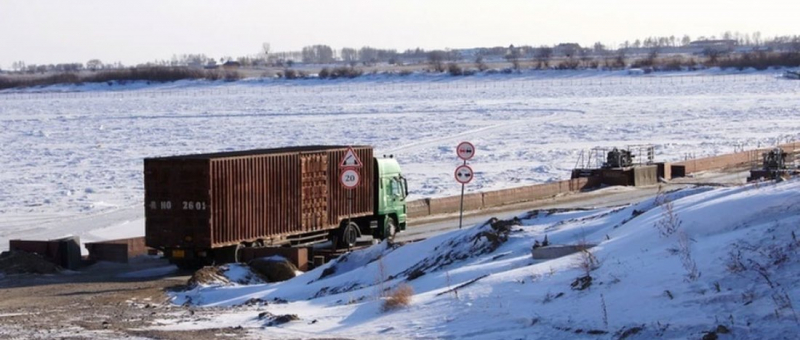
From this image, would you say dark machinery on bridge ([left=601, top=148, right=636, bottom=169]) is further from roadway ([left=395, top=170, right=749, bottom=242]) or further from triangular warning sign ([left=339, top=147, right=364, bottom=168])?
triangular warning sign ([left=339, top=147, right=364, bottom=168])

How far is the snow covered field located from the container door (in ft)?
18.7

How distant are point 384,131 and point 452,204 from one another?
31190 millimetres

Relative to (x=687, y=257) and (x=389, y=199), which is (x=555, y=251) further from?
(x=389, y=199)

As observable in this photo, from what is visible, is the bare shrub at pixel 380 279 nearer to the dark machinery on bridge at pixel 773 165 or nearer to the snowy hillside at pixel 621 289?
the snowy hillside at pixel 621 289

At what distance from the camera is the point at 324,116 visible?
84.6m

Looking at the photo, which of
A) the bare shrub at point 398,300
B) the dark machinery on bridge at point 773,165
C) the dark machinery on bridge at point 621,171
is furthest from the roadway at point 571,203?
the bare shrub at point 398,300

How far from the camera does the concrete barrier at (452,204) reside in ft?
122

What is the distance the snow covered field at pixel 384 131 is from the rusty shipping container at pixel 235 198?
5513 millimetres

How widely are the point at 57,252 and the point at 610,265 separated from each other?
15.3m

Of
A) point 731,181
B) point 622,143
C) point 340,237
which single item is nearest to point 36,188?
point 340,237

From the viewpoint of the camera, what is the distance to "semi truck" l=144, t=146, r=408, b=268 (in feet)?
85.6

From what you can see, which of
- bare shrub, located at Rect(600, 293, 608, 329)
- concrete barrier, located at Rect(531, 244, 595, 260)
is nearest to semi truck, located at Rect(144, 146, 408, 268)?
concrete barrier, located at Rect(531, 244, 595, 260)

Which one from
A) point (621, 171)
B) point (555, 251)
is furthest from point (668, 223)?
point (621, 171)

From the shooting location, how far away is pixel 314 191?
96.0ft
